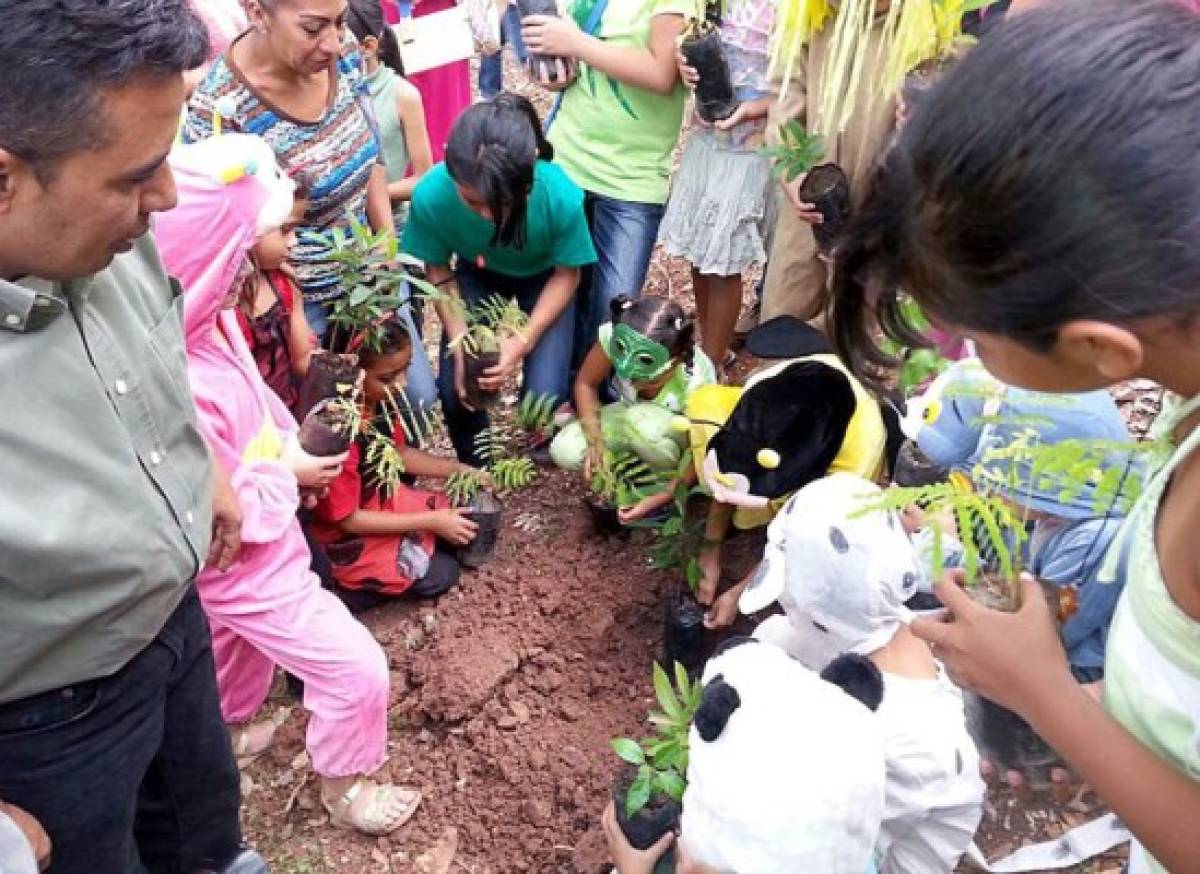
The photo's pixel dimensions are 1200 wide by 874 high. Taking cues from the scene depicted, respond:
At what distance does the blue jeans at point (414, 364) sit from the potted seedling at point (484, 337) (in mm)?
164

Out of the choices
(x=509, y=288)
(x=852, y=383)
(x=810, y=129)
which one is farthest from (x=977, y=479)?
(x=509, y=288)

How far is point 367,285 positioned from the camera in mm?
3008

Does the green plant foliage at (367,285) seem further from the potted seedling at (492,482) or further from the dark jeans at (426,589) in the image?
the dark jeans at (426,589)

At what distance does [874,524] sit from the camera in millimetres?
2053

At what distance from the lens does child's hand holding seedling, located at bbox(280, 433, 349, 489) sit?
2.59 meters

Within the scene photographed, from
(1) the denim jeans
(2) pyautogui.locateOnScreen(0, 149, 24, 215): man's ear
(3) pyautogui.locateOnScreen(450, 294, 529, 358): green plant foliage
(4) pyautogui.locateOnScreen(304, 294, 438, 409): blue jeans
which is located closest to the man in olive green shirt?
(2) pyautogui.locateOnScreen(0, 149, 24, 215): man's ear

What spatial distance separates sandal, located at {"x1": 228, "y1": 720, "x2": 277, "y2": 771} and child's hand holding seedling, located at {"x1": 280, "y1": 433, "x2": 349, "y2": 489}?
78cm

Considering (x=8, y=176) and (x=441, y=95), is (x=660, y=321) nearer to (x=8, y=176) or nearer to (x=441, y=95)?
(x=8, y=176)

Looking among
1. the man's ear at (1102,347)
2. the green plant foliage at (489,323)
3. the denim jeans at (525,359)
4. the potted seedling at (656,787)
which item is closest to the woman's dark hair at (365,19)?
the denim jeans at (525,359)

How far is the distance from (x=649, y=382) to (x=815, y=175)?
83 centimetres

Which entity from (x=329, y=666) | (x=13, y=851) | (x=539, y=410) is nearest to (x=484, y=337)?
(x=539, y=410)

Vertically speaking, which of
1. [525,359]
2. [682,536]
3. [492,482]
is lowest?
[492,482]

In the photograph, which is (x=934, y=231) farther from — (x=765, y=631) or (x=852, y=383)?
(x=852, y=383)

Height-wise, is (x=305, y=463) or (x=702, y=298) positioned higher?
(x=305, y=463)
